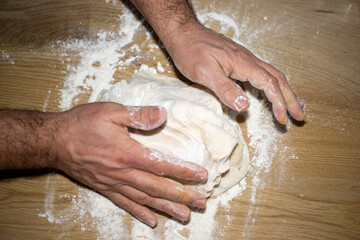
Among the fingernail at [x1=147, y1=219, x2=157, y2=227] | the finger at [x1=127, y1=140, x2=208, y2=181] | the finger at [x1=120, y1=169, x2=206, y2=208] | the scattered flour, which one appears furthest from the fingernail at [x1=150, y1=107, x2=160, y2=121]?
the scattered flour

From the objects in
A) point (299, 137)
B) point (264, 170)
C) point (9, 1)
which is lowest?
point (264, 170)

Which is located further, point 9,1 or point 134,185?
point 9,1

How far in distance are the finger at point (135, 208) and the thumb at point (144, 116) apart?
39cm

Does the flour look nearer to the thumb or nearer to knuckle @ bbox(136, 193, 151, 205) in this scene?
knuckle @ bbox(136, 193, 151, 205)

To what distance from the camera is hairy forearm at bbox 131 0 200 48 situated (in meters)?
1.33

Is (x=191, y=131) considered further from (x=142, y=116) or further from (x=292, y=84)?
(x=292, y=84)

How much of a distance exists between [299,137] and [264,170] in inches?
10.8

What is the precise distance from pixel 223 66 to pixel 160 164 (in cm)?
52

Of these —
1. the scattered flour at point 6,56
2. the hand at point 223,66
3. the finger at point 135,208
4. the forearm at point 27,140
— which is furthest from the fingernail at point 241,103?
the scattered flour at point 6,56

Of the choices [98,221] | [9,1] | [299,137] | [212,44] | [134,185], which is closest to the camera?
[134,185]

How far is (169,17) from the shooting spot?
1.38 m

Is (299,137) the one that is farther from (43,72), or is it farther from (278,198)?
(43,72)

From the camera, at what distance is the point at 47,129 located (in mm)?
1153

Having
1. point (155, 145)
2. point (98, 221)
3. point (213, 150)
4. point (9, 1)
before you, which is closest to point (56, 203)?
point (98, 221)
